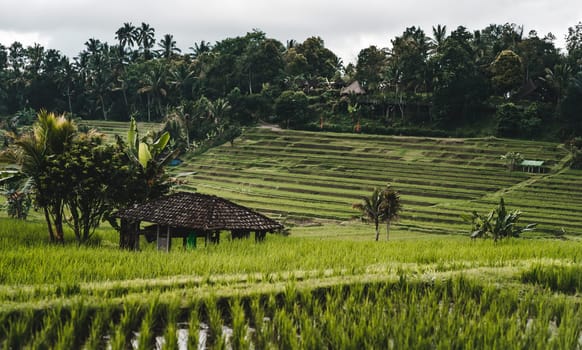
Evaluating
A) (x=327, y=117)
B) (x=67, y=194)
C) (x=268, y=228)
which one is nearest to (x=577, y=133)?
(x=327, y=117)

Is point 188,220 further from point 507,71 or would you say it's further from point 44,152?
point 507,71

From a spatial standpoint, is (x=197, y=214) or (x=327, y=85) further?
(x=327, y=85)

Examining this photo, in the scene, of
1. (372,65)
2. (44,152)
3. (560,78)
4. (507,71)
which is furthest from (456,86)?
(44,152)

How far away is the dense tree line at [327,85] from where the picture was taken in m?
44.3

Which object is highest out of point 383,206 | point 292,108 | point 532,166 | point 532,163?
point 292,108

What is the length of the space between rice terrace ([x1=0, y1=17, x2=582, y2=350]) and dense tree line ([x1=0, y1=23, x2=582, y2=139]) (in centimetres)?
20

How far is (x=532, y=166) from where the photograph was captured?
35.6 metres

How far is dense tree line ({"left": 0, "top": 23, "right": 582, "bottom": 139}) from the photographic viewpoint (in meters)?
44.3

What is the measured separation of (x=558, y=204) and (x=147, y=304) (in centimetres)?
2664

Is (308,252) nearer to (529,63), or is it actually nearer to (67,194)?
(67,194)

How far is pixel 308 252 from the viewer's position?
37.4 feet

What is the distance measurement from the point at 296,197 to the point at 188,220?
19.9 meters

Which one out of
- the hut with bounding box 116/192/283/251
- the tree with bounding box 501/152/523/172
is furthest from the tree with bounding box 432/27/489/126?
the hut with bounding box 116/192/283/251

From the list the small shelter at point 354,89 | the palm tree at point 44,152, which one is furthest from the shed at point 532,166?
the palm tree at point 44,152
